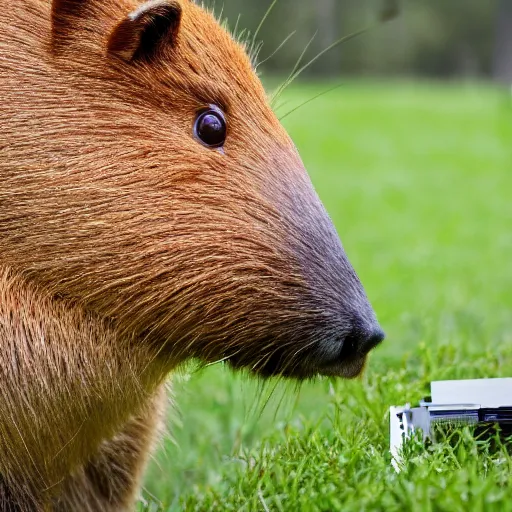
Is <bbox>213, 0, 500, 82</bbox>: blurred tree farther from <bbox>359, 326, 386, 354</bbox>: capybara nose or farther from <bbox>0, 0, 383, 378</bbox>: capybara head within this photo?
<bbox>359, 326, 386, 354</bbox>: capybara nose

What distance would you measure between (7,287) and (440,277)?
15.8ft

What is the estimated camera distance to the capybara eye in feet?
8.42

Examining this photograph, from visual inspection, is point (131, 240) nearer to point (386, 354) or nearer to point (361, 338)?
point (361, 338)

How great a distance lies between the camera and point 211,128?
2568mm

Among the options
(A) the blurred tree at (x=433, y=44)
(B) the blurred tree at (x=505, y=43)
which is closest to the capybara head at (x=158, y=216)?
(B) the blurred tree at (x=505, y=43)

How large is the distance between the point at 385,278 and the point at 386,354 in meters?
2.11

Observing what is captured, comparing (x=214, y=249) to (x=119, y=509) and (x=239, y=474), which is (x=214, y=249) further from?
(x=119, y=509)

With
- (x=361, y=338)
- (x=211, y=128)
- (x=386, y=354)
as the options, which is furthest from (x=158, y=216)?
(x=386, y=354)

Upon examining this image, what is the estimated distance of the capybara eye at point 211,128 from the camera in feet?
8.42

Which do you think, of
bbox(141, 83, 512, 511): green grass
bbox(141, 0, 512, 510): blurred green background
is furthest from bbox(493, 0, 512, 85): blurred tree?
bbox(141, 83, 512, 511): green grass

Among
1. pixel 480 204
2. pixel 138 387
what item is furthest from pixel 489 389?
pixel 480 204

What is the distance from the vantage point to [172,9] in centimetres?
250

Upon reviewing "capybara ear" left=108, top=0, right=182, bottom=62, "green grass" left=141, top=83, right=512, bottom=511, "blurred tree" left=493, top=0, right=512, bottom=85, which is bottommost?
"green grass" left=141, top=83, right=512, bottom=511

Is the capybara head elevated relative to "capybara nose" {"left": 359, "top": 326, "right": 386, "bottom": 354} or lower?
elevated
